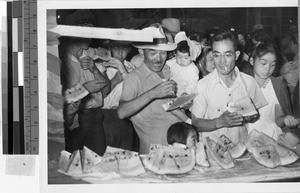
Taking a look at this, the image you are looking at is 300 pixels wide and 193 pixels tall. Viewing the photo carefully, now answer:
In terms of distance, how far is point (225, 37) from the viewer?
27.7 inches

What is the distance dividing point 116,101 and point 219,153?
212 millimetres

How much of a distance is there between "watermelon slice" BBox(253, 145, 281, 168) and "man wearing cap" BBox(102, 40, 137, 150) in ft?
0.75

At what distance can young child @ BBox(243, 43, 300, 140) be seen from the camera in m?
0.70

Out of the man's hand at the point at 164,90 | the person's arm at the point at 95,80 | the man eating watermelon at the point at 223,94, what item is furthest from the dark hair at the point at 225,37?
the person's arm at the point at 95,80

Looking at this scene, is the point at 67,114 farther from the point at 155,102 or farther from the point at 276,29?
the point at 276,29

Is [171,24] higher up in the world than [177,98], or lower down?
higher up

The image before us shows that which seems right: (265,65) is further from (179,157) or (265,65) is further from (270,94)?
(179,157)

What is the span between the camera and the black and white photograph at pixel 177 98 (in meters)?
0.70

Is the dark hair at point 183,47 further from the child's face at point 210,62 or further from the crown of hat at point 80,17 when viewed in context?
the crown of hat at point 80,17

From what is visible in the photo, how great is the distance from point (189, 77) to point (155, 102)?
78 mm

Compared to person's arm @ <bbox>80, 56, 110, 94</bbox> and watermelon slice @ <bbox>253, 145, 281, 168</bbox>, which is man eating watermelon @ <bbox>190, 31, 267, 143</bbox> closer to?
watermelon slice @ <bbox>253, 145, 281, 168</bbox>

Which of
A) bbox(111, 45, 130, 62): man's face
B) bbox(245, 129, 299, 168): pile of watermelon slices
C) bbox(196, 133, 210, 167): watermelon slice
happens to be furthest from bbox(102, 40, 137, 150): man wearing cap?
bbox(245, 129, 299, 168): pile of watermelon slices

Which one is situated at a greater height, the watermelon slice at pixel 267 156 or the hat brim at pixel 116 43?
the hat brim at pixel 116 43

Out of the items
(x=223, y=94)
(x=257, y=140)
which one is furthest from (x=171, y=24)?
(x=257, y=140)
